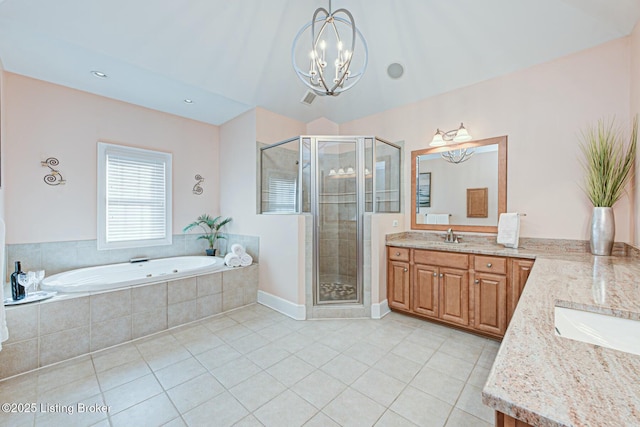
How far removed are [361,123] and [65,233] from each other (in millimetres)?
4228

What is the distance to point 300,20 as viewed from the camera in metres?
2.99

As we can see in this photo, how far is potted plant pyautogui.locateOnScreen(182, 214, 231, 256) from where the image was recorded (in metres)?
4.26

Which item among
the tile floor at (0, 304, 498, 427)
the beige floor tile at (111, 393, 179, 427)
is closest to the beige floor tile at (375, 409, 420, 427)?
the tile floor at (0, 304, 498, 427)

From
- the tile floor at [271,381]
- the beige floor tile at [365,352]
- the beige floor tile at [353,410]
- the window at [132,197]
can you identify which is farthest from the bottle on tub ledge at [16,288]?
the beige floor tile at [365,352]

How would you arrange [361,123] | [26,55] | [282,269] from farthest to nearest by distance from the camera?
[361,123], [282,269], [26,55]

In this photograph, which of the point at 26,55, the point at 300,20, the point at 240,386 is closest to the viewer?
the point at 240,386

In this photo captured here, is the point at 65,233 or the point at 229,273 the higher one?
the point at 65,233

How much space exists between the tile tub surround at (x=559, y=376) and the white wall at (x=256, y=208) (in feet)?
8.08

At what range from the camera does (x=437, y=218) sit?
3.44 metres

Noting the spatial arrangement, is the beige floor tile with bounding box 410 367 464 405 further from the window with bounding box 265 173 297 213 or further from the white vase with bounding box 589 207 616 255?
the window with bounding box 265 173 297 213

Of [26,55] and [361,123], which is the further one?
[361,123]

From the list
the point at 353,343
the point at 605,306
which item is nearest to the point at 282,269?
the point at 353,343

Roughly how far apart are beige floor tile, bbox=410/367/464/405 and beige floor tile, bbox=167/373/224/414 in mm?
1477

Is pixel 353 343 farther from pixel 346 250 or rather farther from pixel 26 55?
pixel 26 55
